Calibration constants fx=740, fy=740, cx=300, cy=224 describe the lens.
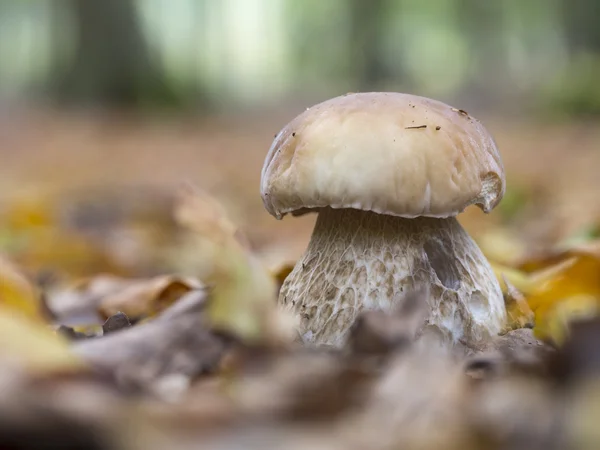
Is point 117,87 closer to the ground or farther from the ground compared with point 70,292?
farther from the ground

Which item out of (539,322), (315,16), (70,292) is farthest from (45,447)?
(315,16)

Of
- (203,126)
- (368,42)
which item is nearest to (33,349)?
(203,126)

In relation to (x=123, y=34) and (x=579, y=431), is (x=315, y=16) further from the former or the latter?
(x=579, y=431)

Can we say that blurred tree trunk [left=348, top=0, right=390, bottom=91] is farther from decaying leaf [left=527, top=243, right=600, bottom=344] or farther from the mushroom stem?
the mushroom stem

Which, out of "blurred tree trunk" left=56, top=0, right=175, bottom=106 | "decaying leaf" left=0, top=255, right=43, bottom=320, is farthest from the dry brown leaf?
"blurred tree trunk" left=56, top=0, right=175, bottom=106

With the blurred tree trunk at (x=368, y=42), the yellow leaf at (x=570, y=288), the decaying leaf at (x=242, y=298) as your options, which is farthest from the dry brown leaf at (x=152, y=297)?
the blurred tree trunk at (x=368, y=42)

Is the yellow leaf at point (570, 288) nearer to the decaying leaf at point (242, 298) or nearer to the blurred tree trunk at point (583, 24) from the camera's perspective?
the decaying leaf at point (242, 298)
